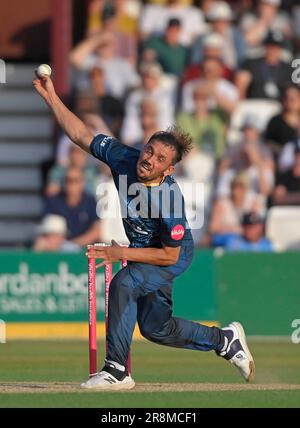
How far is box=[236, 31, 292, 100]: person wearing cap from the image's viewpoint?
Result: 17.5 meters

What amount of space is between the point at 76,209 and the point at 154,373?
618cm

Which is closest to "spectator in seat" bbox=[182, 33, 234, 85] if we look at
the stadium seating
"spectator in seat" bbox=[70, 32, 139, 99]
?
"spectator in seat" bbox=[70, 32, 139, 99]

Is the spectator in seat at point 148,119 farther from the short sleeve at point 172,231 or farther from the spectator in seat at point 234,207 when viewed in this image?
the short sleeve at point 172,231

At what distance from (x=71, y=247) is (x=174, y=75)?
9.97ft

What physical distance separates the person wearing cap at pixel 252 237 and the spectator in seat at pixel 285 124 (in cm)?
138

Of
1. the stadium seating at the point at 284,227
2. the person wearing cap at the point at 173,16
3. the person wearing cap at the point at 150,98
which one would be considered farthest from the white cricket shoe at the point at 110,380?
the person wearing cap at the point at 173,16

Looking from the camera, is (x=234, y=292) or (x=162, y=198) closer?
(x=162, y=198)

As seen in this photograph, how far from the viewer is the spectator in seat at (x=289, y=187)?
54.3ft

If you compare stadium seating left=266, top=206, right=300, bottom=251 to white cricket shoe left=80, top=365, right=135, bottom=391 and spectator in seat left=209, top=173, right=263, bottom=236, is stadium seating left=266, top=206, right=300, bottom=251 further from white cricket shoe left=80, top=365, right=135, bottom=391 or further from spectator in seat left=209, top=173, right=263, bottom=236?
white cricket shoe left=80, top=365, right=135, bottom=391

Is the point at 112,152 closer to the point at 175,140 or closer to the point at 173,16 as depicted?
the point at 175,140

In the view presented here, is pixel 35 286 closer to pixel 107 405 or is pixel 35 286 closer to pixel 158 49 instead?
pixel 158 49

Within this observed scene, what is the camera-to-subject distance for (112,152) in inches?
348

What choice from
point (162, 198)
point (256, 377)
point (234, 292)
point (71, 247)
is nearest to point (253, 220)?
point (234, 292)

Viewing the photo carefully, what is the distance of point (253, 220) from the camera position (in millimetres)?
15891
